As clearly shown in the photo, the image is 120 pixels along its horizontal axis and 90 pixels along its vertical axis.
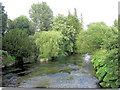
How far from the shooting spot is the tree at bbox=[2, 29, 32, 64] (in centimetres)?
1033

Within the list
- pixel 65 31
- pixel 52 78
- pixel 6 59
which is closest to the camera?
pixel 52 78

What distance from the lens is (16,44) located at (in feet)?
35.5

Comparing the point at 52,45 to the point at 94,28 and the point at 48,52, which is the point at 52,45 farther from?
the point at 94,28

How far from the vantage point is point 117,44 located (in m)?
3.89

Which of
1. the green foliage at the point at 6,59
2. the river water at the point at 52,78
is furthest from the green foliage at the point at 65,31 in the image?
the river water at the point at 52,78

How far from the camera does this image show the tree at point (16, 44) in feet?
33.9

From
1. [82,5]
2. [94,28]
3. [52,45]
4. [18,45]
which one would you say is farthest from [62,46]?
[82,5]

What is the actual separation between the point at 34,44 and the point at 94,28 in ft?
26.3

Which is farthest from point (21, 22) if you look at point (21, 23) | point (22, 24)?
point (22, 24)

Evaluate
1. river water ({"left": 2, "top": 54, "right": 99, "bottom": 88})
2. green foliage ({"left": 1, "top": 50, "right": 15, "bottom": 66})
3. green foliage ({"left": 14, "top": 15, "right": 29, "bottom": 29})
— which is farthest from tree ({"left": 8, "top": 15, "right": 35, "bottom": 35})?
river water ({"left": 2, "top": 54, "right": 99, "bottom": 88})

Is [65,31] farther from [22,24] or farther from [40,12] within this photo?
[40,12]

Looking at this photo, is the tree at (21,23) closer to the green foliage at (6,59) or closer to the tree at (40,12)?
the tree at (40,12)

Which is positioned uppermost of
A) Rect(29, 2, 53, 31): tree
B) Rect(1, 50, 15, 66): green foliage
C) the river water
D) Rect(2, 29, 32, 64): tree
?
Rect(29, 2, 53, 31): tree

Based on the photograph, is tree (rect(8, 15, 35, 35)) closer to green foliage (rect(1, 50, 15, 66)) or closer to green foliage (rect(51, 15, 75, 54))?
green foliage (rect(51, 15, 75, 54))
